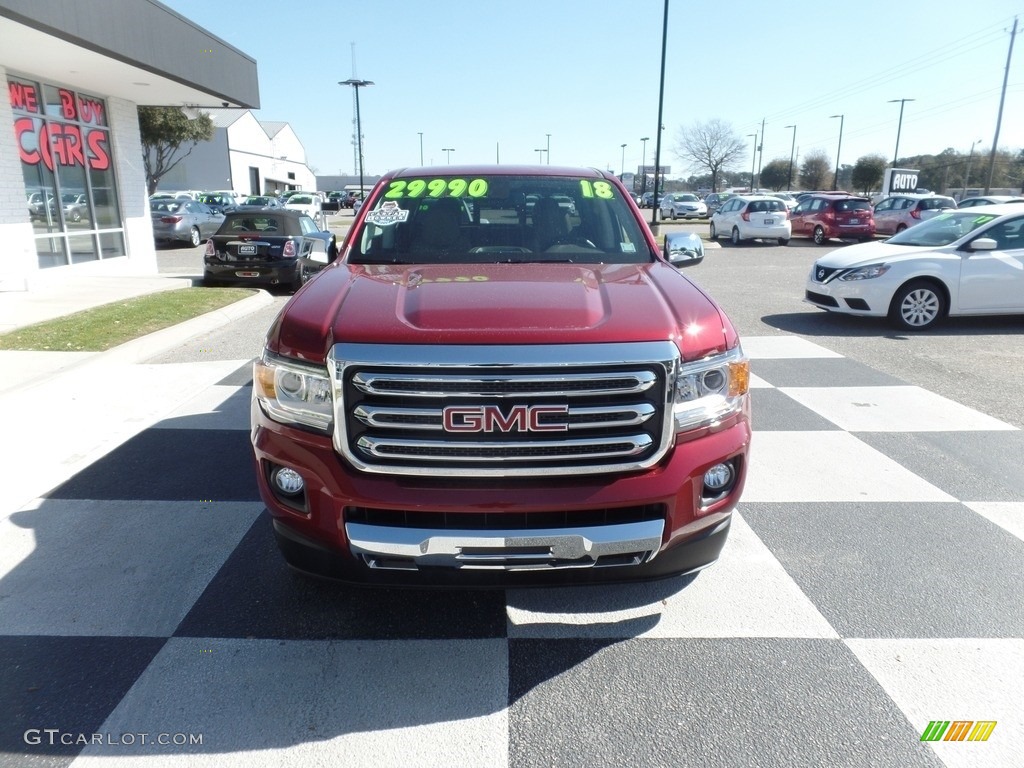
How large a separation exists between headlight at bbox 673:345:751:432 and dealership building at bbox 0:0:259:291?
9.72 meters

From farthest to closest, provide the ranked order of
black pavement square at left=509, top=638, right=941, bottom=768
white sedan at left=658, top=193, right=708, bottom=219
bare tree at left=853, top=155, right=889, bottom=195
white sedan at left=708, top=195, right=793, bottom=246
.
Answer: bare tree at left=853, top=155, right=889, bottom=195, white sedan at left=658, top=193, right=708, bottom=219, white sedan at left=708, top=195, right=793, bottom=246, black pavement square at left=509, top=638, right=941, bottom=768

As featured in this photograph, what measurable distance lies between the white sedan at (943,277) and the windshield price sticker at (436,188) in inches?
272

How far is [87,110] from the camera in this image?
14680 millimetres

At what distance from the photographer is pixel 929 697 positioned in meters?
2.63

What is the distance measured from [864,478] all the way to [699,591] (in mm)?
1966

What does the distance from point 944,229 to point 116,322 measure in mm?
11056

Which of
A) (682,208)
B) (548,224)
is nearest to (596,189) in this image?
(548,224)

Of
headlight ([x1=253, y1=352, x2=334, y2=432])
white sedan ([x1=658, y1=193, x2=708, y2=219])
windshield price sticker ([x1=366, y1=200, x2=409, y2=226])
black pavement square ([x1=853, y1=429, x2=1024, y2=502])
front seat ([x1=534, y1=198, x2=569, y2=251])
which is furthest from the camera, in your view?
white sedan ([x1=658, y1=193, x2=708, y2=219])

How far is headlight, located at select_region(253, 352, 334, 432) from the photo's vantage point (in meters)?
2.65

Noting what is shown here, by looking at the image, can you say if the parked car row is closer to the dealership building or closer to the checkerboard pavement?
the dealership building

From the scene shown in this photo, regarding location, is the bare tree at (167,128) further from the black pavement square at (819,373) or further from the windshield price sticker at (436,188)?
the windshield price sticker at (436,188)

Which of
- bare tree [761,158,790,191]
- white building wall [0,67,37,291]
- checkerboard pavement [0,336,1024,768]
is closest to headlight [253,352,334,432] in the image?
checkerboard pavement [0,336,1024,768]

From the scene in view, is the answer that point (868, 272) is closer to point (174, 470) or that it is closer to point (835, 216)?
point (174, 470)

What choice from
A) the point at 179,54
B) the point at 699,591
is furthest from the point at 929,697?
the point at 179,54
